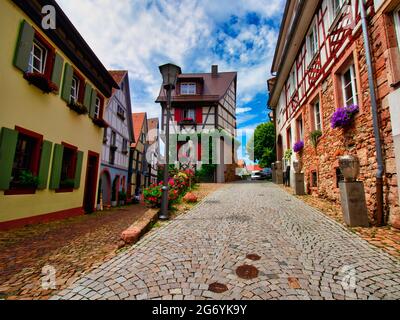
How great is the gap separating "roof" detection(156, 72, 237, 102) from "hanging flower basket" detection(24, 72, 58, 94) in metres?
13.7

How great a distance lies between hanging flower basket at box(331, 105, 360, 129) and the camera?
516 centimetres

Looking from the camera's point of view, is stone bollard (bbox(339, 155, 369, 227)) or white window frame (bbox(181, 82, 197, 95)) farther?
white window frame (bbox(181, 82, 197, 95))

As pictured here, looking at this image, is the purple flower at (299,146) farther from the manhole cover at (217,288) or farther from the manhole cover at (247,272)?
the manhole cover at (217,288)

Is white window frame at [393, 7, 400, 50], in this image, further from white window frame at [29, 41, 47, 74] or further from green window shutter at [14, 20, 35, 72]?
white window frame at [29, 41, 47, 74]

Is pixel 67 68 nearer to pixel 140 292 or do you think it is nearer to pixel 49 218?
pixel 49 218

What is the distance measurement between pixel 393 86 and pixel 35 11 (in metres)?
8.82

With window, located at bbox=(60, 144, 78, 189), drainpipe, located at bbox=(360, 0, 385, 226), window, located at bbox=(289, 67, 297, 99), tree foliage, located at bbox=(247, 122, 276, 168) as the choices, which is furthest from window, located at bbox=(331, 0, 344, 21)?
tree foliage, located at bbox=(247, 122, 276, 168)

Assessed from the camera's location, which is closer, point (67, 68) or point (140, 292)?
point (140, 292)

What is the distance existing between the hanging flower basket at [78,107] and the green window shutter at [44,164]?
1.77m

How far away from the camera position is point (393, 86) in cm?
395

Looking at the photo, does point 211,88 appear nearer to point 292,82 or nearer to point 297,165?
point 292,82

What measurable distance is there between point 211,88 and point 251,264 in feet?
68.6
